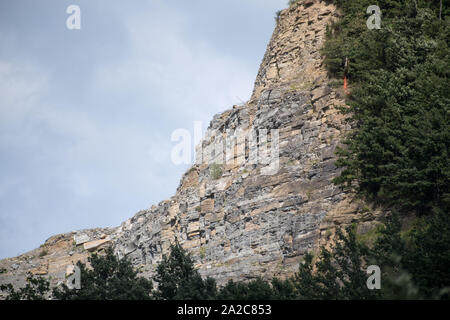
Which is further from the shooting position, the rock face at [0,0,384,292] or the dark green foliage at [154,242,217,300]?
the rock face at [0,0,384,292]

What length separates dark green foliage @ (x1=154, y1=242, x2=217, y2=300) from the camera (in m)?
26.6

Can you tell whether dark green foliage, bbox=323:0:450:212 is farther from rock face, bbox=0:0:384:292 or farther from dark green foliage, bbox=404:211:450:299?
dark green foliage, bbox=404:211:450:299

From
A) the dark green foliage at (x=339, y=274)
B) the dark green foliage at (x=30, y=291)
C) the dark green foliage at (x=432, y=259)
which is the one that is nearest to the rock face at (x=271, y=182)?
the dark green foliage at (x=339, y=274)

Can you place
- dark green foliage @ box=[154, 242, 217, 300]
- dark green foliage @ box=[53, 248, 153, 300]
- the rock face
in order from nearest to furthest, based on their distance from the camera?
1. dark green foliage @ box=[154, 242, 217, 300]
2. dark green foliage @ box=[53, 248, 153, 300]
3. the rock face

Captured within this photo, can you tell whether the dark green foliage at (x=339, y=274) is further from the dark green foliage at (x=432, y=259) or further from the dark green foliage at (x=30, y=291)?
the dark green foliage at (x=30, y=291)

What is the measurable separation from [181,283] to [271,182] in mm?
9008

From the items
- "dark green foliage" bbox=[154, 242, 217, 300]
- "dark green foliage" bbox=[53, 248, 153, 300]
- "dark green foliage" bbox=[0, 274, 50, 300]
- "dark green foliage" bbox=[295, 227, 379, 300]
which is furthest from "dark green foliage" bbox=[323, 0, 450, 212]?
"dark green foliage" bbox=[0, 274, 50, 300]

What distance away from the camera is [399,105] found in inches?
1254

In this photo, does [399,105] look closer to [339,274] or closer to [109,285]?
[339,274]

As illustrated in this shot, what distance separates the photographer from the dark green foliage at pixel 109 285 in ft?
92.8

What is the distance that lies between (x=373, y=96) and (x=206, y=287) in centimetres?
1240

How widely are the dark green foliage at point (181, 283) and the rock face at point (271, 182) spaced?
354 centimetres

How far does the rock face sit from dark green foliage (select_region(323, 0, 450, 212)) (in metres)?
1.43

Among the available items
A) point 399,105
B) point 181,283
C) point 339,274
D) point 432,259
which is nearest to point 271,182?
point 399,105
